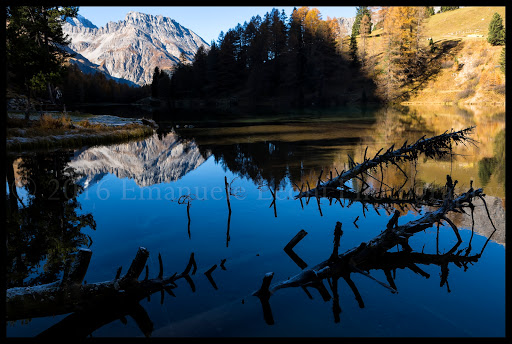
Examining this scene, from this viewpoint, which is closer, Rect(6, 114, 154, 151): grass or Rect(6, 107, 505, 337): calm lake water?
Rect(6, 107, 505, 337): calm lake water

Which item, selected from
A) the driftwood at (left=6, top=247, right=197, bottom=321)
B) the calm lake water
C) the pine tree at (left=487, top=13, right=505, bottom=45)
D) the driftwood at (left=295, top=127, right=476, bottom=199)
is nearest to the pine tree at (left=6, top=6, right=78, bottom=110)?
the calm lake water

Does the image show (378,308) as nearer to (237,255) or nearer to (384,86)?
(237,255)

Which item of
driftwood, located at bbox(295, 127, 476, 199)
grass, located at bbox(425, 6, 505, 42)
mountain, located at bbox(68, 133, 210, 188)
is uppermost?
grass, located at bbox(425, 6, 505, 42)

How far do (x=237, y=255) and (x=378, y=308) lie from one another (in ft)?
10.0

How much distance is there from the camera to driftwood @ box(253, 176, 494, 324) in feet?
18.4

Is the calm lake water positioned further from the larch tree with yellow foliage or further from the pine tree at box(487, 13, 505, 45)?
the pine tree at box(487, 13, 505, 45)

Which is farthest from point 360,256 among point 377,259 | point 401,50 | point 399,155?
point 401,50

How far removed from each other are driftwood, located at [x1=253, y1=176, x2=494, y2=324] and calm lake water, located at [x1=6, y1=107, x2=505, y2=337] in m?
0.08

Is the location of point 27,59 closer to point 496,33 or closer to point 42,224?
point 42,224

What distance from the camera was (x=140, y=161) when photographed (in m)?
20.9

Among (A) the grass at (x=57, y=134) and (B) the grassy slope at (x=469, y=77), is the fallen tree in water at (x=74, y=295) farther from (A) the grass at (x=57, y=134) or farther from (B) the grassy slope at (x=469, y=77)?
(B) the grassy slope at (x=469, y=77)

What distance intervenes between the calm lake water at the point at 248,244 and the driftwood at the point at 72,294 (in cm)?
18

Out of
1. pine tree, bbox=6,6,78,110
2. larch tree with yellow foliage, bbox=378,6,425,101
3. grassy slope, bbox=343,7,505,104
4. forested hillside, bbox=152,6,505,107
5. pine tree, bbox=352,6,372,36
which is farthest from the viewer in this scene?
pine tree, bbox=352,6,372,36

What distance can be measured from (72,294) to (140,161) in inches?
650
